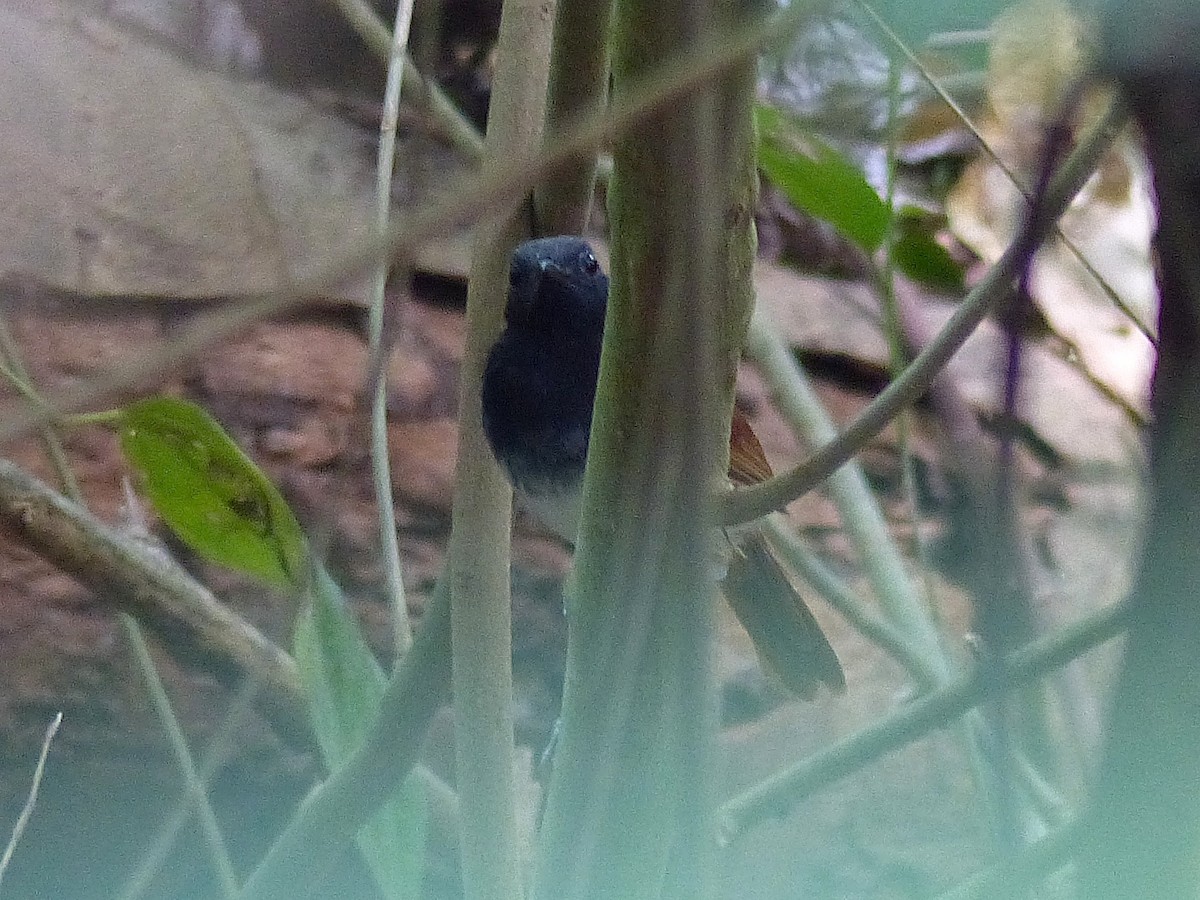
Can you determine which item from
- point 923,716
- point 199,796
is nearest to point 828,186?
point 923,716

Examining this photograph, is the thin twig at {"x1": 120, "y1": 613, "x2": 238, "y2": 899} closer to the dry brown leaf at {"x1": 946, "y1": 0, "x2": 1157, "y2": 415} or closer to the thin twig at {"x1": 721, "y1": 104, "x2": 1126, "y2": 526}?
the thin twig at {"x1": 721, "y1": 104, "x2": 1126, "y2": 526}

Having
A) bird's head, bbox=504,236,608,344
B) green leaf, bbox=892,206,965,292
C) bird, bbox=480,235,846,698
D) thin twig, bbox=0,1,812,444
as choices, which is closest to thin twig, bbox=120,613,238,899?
bird, bbox=480,235,846,698

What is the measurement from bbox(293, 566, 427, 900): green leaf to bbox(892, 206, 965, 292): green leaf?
2.97 ft

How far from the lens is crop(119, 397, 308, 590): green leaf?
823 mm

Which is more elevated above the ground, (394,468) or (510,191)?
(510,191)

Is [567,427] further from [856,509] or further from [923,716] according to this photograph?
[923,716]

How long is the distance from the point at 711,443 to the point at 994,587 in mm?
150

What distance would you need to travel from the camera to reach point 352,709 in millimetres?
865

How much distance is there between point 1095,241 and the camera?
Answer: 1.25 metres

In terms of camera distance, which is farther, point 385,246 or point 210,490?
point 210,490

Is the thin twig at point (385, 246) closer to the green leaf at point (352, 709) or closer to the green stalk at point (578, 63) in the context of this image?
the green stalk at point (578, 63)

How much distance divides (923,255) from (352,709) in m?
1.01

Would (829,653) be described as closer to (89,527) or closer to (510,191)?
(89,527)

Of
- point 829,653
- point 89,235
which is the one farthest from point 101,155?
point 829,653
